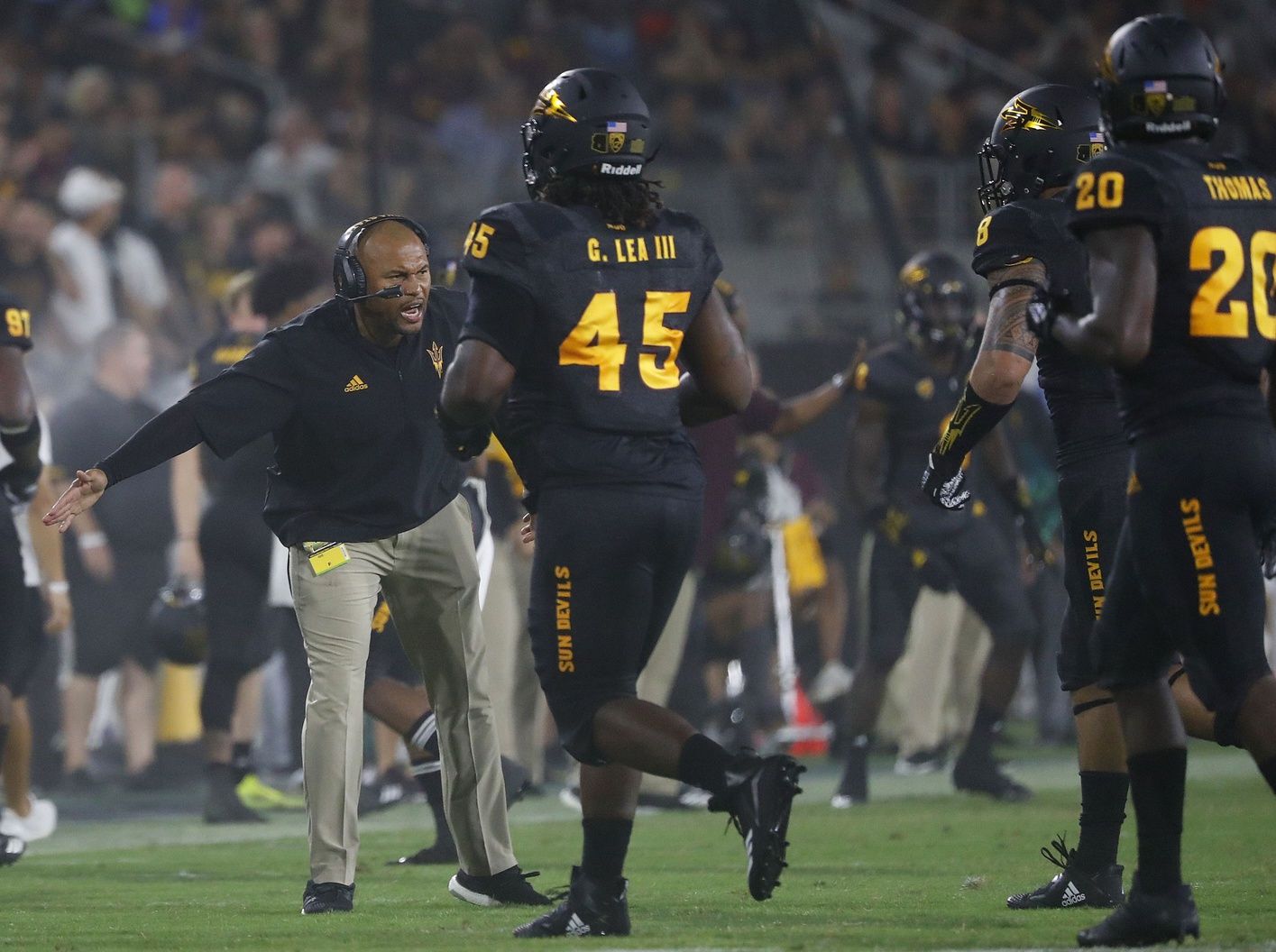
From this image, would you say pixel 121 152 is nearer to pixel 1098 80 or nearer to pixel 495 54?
pixel 495 54

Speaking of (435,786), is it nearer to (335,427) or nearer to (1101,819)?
(335,427)

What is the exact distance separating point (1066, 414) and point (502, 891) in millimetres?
2084

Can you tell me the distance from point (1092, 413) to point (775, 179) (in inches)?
340

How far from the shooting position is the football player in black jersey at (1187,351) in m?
4.68

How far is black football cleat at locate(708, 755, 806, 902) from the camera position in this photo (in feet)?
16.0

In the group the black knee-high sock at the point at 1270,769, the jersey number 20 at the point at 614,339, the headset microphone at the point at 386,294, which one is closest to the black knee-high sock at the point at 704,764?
the jersey number 20 at the point at 614,339

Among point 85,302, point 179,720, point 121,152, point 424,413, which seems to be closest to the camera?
point 424,413

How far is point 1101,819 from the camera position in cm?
593

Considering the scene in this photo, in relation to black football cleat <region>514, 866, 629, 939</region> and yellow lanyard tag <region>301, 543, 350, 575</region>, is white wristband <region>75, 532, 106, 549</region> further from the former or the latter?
black football cleat <region>514, 866, 629, 939</region>

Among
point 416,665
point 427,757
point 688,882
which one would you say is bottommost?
point 688,882

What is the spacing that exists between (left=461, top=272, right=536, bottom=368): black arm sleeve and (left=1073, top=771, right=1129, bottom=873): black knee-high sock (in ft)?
6.84

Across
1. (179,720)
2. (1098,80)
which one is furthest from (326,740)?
(179,720)

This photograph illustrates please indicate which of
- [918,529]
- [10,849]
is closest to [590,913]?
[10,849]

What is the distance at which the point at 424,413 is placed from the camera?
639 centimetres
